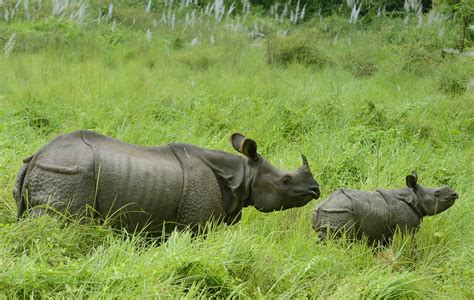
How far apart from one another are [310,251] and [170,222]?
1060mm

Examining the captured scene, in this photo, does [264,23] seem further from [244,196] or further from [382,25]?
[244,196]

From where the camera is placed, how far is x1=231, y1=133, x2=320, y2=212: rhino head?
5707 mm

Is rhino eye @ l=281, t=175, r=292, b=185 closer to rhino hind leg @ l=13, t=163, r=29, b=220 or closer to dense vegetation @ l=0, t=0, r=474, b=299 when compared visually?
dense vegetation @ l=0, t=0, r=474, b=299

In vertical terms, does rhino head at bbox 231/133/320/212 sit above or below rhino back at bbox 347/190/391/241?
above

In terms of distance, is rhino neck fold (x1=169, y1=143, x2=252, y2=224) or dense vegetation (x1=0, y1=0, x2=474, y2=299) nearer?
dense vegetation (x1=0, y1=0, x2=474, y2=299)

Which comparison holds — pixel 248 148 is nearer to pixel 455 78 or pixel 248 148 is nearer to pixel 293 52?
pixel 455 78

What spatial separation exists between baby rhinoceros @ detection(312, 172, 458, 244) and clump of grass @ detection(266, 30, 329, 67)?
7.18m

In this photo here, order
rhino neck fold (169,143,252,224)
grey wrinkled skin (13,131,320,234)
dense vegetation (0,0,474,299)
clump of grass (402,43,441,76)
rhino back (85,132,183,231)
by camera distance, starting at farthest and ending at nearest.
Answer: clump of grass (402,43,441,76) → rhino neck fold (169,143,252,224) → rhino back (85,132,183,231) → grey wrinkled skin (13,131,320,234) → dense vegetation (0,0,474,299)

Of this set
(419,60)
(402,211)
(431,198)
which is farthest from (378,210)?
(419,60)

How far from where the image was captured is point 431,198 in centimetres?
638

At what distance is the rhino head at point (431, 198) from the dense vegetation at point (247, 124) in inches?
7.5

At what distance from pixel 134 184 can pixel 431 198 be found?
2.68 metres

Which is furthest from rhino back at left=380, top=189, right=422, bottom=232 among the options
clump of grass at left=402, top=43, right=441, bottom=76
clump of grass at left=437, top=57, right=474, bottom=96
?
clump of grass at left=402, top=43, right=441, bottom=76

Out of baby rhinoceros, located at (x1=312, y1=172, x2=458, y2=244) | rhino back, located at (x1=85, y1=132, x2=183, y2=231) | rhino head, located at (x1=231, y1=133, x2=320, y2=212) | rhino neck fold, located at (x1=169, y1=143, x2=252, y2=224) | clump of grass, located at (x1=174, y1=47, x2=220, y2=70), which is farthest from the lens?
clump of grass, located at (x1=174, y1=47, x2=220, y2=70)
